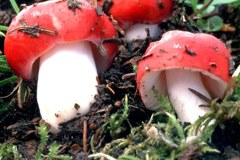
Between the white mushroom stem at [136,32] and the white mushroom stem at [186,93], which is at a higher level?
the white mushroom stem at [136,32]

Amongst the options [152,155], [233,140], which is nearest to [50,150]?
[152,155]

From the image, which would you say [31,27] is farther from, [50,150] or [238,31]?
[238,31]

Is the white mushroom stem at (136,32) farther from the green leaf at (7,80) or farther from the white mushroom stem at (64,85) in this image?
the green leaf at (7,80)

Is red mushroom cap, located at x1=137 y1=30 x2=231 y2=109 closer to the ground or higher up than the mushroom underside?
higher up

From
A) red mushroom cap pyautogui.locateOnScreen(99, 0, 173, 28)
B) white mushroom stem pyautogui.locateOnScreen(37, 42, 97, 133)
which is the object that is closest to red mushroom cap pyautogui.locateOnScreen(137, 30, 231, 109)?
white mushroom stem pyautogui.locateOnScreen(37, 42, 97, 133)

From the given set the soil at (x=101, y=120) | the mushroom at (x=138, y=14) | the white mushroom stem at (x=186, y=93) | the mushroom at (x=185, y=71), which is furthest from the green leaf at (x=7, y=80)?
the white mushroom stem at (x=186, y=93)

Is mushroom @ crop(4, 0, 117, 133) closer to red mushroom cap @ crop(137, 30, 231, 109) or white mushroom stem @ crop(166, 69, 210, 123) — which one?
red mushroom cap @ crop(137, 30, 231, 109)
